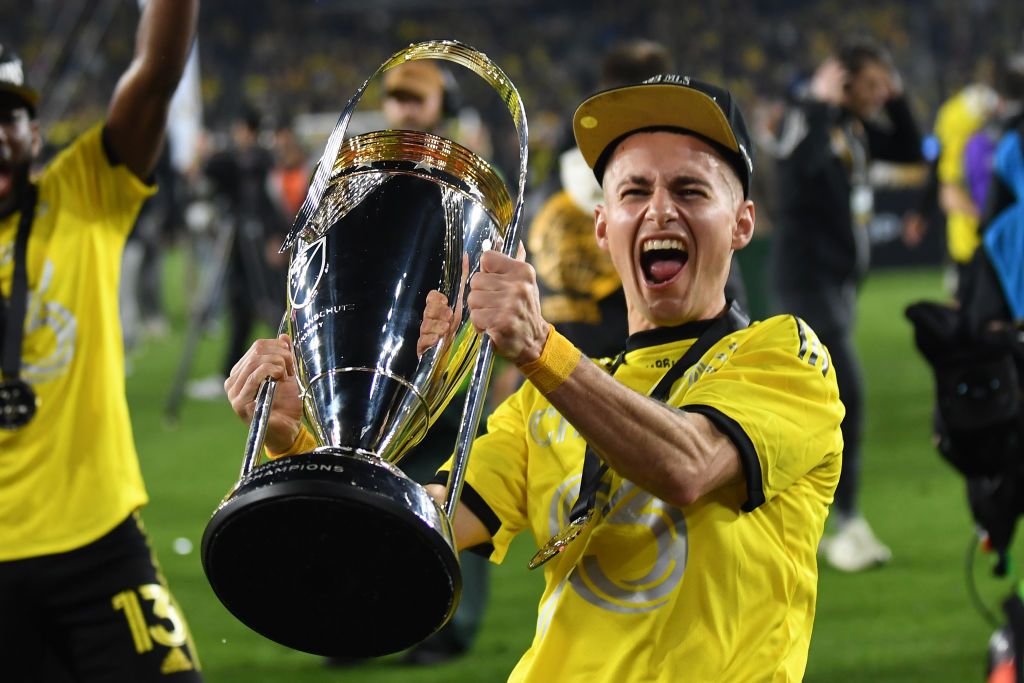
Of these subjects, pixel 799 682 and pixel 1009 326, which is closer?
pixel 799 682

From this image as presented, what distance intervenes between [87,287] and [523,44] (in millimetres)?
27529

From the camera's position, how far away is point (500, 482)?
221cm

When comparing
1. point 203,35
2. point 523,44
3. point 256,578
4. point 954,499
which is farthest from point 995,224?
point 203,35

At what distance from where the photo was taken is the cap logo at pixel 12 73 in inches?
121

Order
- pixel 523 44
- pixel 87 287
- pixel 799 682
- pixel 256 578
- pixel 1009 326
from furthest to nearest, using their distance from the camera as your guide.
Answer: pixel 523 44, pixel 1009 326, pixel 87 287, pixel 799 682, pixel 256 578

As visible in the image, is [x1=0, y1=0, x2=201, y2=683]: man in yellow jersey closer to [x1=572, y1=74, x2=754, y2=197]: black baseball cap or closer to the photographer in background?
[x1=572, y1=74, x2=754, y2=197]: black baseball cap

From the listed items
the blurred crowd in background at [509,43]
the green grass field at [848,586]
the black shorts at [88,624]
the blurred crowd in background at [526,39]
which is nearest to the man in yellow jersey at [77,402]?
the black shorts at [88,624]

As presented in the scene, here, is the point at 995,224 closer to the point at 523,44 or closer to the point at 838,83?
the point at 838,83

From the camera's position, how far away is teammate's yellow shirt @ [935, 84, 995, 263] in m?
10.5

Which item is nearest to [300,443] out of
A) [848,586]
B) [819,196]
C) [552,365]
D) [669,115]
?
[552,365]

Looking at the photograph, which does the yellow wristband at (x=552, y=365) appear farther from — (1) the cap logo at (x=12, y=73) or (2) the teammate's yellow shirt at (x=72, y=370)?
(1) the cap logo at (x=12, y=73)

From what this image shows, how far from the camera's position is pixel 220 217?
1061cm

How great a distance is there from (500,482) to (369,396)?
49 centimetres

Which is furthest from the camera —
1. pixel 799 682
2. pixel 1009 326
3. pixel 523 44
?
pixel 523 44
